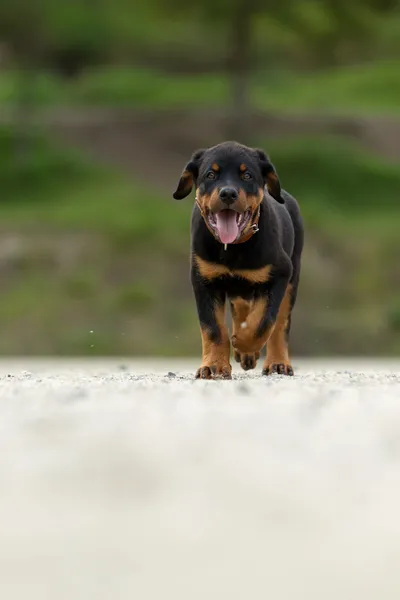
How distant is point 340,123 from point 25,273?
50.7 ft

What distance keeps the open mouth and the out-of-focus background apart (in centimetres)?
1349

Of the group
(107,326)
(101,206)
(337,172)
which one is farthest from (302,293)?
(337,172)

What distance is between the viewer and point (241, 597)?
14.0 ft

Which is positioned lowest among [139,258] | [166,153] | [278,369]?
[139,258]

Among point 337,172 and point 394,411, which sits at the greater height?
point 394,411

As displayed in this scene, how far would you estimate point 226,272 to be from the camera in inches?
382

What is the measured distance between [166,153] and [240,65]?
11.5ft

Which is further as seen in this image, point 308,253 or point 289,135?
point 289,135

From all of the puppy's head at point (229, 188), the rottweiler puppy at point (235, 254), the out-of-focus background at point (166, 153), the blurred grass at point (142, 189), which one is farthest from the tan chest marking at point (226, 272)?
the blurred grass at point (142, 189)

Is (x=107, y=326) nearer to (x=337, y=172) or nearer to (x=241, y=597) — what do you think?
(x=337, y=172)

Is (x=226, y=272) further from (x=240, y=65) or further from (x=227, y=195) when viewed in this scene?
(x=240, y=65)

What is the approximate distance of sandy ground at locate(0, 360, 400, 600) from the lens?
14.5 feet

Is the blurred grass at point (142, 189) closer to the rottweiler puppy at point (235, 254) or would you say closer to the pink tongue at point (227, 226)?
the rottweiler puppy at point (235, 254)

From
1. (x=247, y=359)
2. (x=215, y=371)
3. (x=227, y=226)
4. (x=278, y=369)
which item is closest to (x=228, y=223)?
(x=227, y=226)
